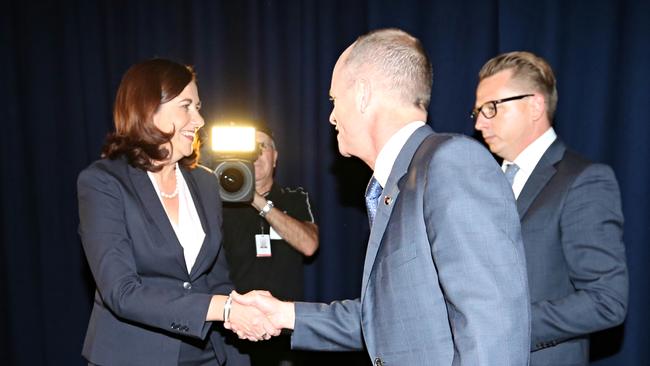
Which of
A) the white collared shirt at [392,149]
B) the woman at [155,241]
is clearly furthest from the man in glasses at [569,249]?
the woman at [155,241]

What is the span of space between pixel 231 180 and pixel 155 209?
645mm

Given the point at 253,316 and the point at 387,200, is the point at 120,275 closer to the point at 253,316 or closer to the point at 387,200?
the point at 253,316

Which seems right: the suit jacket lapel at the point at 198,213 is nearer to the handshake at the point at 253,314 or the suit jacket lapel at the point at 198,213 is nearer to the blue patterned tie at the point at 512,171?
the handshake at the point at 253,314

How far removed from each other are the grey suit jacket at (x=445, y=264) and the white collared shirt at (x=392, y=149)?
39 millimetres

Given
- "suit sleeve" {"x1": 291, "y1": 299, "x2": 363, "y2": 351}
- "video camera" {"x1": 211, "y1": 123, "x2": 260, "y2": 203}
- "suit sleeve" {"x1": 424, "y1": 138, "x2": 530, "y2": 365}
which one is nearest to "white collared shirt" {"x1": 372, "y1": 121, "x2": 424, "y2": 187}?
"suit sleeve" {"x1": 424, "y1": 138, "x2": 530, "y2": 365}

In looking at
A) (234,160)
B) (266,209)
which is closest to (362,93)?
(234,160)

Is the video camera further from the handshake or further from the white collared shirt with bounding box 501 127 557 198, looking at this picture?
the white collared shirt with bounding box 501 127 557 198

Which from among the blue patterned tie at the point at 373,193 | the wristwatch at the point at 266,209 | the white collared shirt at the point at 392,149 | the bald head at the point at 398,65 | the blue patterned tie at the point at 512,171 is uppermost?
the bald head at the point at 398,65

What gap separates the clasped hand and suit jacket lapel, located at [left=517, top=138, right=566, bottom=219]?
0.89 m

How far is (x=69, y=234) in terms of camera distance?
162 inches

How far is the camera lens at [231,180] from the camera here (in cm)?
269

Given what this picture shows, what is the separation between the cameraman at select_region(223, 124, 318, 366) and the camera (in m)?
3.04

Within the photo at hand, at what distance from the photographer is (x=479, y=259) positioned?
1.18 meters

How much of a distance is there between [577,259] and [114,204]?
4.95 feet
